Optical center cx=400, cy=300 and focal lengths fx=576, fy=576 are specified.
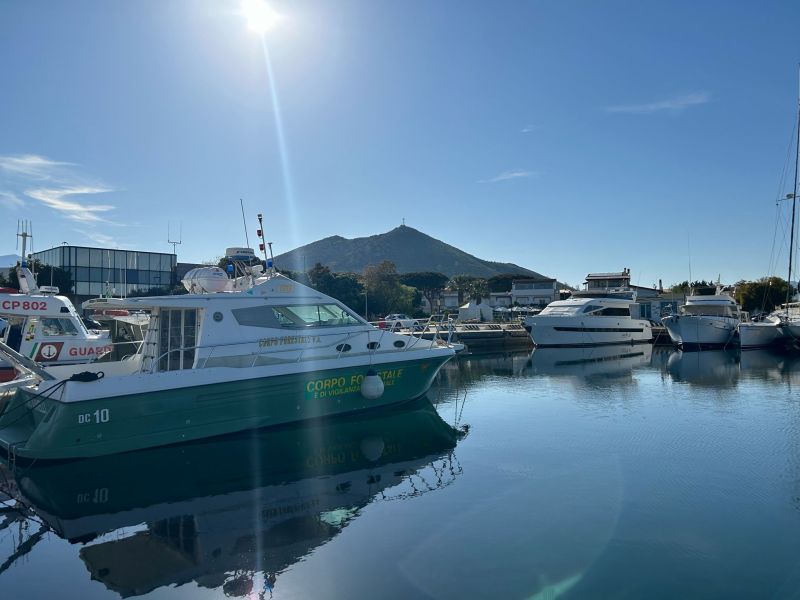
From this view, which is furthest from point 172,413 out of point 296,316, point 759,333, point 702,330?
point 759,333

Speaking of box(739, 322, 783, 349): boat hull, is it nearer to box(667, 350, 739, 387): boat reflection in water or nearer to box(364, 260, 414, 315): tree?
box(667, 350, 739, 387): boat reflection in water

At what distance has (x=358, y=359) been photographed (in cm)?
1388

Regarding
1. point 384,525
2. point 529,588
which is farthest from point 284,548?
point 529,588

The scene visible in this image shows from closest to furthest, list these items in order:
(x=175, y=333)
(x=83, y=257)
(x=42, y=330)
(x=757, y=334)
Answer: (x=175, y=333) → (x=42, y=330) → (x=757, y=334) → (x=83, y=257)

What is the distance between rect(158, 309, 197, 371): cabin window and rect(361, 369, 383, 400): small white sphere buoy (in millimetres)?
4013

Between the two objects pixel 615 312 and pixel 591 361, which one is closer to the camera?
pixel 591 361

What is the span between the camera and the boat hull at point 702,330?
37.6 meters

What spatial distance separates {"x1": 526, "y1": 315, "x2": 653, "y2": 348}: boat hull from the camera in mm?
38875

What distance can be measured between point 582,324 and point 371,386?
28336mm

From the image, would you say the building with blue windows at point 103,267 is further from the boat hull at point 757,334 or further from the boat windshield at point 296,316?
the boat hull at point 757,334

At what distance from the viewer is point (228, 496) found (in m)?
9.55

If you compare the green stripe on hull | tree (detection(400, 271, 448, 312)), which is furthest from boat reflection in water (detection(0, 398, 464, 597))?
tree (detection(400, 271, 448, 312))

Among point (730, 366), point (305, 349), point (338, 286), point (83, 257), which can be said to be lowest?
point (730, 366)

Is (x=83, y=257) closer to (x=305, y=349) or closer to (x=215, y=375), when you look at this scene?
(x=305, y=349)
